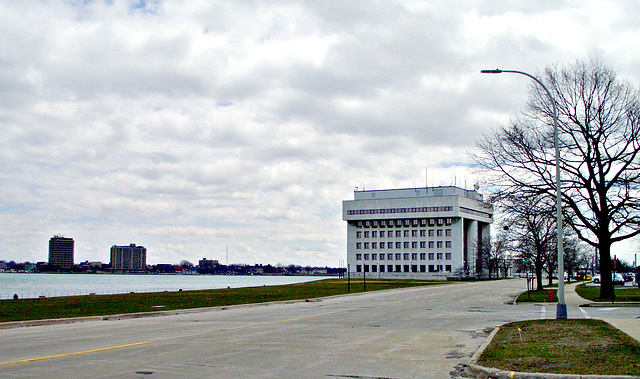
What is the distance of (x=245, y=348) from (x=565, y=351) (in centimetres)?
706

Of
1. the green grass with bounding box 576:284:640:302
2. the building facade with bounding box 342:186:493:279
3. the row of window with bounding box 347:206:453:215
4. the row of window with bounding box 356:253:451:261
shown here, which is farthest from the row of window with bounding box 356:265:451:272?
the green grass with bounding box 576:284:640:302

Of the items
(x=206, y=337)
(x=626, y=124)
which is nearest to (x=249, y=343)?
(x=206, y=337)

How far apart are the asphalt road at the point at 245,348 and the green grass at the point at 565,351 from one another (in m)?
0.81

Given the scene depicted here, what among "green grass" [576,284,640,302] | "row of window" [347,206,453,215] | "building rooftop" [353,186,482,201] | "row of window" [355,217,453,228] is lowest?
"green grass" [576,284,640,302]

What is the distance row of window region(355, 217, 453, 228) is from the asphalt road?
443ft

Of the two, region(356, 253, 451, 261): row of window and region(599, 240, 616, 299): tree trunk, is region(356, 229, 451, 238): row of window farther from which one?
region(599, 240, 616, 299): tree trunk

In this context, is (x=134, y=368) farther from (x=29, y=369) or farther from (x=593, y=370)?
(x=593, y=370)

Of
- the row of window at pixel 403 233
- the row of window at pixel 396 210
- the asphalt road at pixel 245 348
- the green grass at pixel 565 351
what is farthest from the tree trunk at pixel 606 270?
the row of window at pixel 403 233

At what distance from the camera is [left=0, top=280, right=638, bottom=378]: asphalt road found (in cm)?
1116

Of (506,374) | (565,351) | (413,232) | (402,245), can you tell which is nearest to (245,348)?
(506,374)

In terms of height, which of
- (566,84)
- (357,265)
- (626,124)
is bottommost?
(357,265)

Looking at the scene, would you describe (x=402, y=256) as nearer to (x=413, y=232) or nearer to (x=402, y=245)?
(x=402, y=245)

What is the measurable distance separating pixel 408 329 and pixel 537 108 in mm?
22143

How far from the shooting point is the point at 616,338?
48.2 feet
